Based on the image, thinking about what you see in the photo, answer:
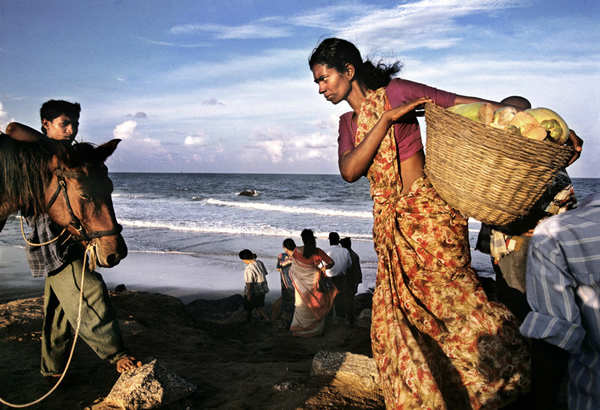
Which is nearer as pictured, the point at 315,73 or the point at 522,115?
the point at 522,115

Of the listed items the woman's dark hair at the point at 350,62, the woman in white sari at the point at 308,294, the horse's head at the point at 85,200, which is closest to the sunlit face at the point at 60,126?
the horse's head at the point at 85,200

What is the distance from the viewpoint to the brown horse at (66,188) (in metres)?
2.90

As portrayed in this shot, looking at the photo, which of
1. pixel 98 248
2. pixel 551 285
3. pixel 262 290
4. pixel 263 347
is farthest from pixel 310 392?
pixel 262 290

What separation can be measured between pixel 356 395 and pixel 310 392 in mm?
379

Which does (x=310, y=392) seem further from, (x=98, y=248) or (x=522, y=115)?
(x=522, y=115)

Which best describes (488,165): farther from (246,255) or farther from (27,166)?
(246,255)

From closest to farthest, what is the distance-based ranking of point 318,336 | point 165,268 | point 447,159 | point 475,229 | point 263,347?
point 447,159 < point 263,347 < point 318,336 < point 165,268 < point 475,229

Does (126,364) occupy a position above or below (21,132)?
below

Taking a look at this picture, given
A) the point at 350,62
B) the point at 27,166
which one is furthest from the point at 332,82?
the point at 27,166

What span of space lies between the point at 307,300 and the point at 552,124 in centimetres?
539

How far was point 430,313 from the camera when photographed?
7.71 feet

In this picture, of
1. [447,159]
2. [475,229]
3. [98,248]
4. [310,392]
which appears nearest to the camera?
[447,159]

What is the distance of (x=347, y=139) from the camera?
2.62 m

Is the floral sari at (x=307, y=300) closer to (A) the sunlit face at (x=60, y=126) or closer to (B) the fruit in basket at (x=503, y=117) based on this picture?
(A) the sunlit face at (x=60, y=126)
